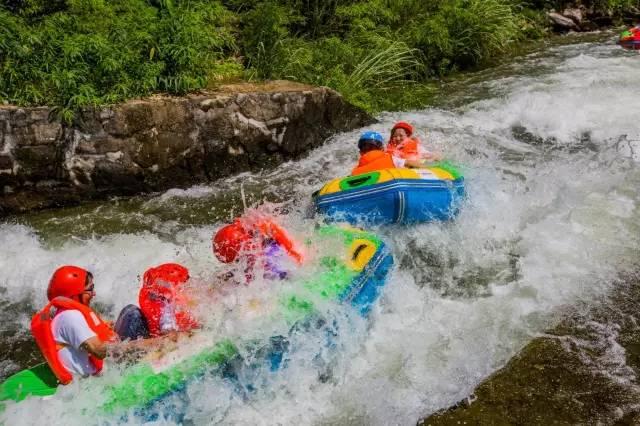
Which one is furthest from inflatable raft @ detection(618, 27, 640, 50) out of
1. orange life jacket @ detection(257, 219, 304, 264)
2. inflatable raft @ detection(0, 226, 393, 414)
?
orange life jacket @ detection(257, 219, 304, 264)

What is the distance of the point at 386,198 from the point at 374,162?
2.12 feet

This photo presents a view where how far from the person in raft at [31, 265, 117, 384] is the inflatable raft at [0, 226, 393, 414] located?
0.11 metres

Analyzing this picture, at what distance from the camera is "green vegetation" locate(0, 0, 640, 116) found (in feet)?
22.6

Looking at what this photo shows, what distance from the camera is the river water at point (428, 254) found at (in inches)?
151

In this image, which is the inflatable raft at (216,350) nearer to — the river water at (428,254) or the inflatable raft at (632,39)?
the river water at (428,254)

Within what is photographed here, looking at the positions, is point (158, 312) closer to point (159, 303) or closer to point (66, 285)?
point (159, 303)

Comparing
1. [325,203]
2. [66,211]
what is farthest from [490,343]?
[66,211]

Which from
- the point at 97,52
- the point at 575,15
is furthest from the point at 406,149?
the point at 575,15

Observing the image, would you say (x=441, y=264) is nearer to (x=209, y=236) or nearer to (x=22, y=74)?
(x=209, y=236)

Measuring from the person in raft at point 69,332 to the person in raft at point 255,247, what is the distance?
989 mm

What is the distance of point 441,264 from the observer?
5.53 m

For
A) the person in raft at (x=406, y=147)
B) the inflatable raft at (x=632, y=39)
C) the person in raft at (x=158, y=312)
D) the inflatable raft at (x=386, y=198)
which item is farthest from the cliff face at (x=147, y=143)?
the inflatable raft at (x=632, y=39)

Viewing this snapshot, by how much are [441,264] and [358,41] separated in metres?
6.88

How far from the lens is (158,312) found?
3766mm
